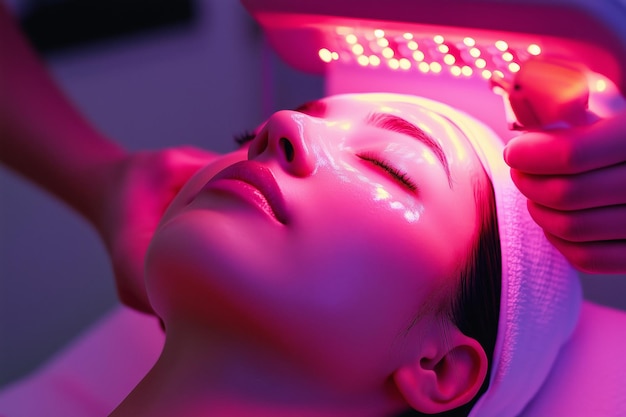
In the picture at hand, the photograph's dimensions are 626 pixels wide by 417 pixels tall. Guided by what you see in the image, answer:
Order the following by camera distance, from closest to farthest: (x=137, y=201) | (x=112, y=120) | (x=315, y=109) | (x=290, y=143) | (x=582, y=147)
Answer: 1. (x=582, y=147)
2. (x=290, y=143)
3. (x=315, y=109)
4. (x=137, y=201)
5. (x=112, y=120)

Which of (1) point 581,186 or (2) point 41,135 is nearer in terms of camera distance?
(1) point 581,186

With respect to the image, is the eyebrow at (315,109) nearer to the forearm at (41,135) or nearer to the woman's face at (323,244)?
the woman's face at (323,244)

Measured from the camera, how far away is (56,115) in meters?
1.56

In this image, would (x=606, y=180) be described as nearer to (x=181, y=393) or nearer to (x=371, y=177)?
(x=371, y=177)

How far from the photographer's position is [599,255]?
938 mm

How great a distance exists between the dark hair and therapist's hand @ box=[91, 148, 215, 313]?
614 millimetres

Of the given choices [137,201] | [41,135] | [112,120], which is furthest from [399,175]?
[112,120]

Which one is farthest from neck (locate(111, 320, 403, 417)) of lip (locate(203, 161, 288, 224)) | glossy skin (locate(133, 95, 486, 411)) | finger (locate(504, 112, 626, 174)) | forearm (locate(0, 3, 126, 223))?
forearm (locate(0, 3, 126, 223))

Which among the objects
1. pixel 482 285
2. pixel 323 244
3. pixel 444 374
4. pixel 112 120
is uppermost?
pixel 323 244

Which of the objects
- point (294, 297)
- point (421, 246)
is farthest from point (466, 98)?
point (294, 297)

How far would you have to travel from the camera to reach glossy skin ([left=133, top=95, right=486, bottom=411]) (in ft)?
3.00

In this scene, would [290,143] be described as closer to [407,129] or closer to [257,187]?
[257,187]

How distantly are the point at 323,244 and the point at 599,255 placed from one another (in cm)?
35

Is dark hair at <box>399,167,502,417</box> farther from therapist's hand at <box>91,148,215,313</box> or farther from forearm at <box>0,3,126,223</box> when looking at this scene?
forearm at <box>0,3,126,223</box>
